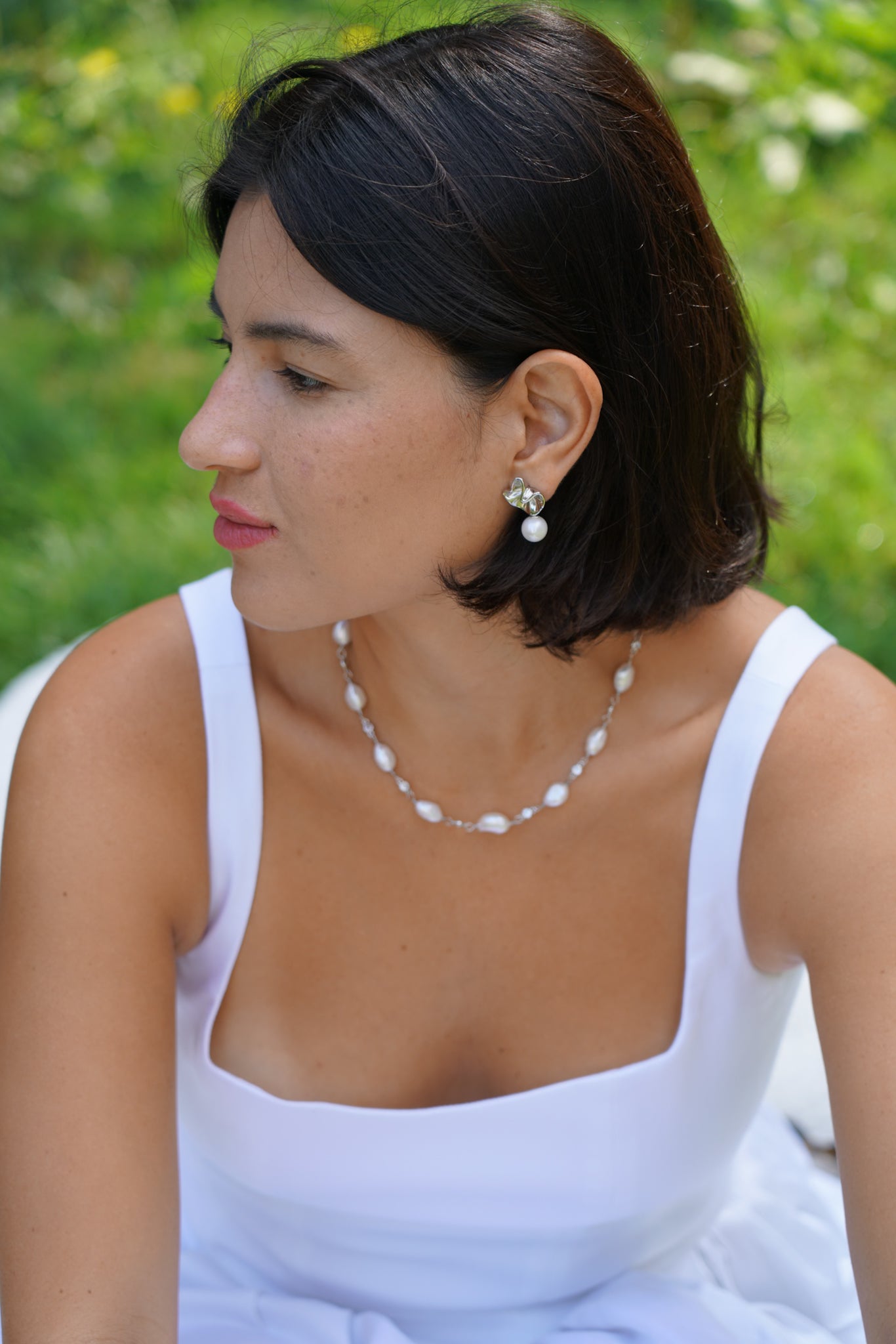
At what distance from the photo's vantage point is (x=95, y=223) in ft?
16.7

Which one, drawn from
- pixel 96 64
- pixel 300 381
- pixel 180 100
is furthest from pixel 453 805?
pixel 96 64

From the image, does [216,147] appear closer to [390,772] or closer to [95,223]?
[390,772]

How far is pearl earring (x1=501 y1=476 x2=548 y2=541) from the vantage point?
1.62 metres

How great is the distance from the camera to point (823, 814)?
5.58 ft

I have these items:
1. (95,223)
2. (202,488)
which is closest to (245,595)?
(202,488)

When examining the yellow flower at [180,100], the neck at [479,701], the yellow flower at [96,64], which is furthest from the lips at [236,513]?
the yellow flower at [96,64]

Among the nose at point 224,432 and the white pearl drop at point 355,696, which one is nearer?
the nose at point 224,432

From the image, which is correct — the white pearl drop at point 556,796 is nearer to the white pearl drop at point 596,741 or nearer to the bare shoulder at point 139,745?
the white pearl drop at point 596,741

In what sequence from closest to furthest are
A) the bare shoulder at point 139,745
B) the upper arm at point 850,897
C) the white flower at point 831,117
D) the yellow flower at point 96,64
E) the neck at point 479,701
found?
the upper arm at point 850,897 → the bare shoulder at point 139,745 → the neck at point 479,701 → the white flower at point 831,117 → the yellow flower at point 96,64

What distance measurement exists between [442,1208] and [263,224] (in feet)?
3.96

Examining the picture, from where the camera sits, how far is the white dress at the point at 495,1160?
1.79 m

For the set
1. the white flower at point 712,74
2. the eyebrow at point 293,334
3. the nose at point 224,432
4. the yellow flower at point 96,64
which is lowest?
the white flower at point 712,74

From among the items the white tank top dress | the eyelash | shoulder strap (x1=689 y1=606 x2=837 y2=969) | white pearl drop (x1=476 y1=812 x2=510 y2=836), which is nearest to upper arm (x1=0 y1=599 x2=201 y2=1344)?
the white tank top dress

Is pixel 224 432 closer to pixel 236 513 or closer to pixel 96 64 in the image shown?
pixel 236 513
